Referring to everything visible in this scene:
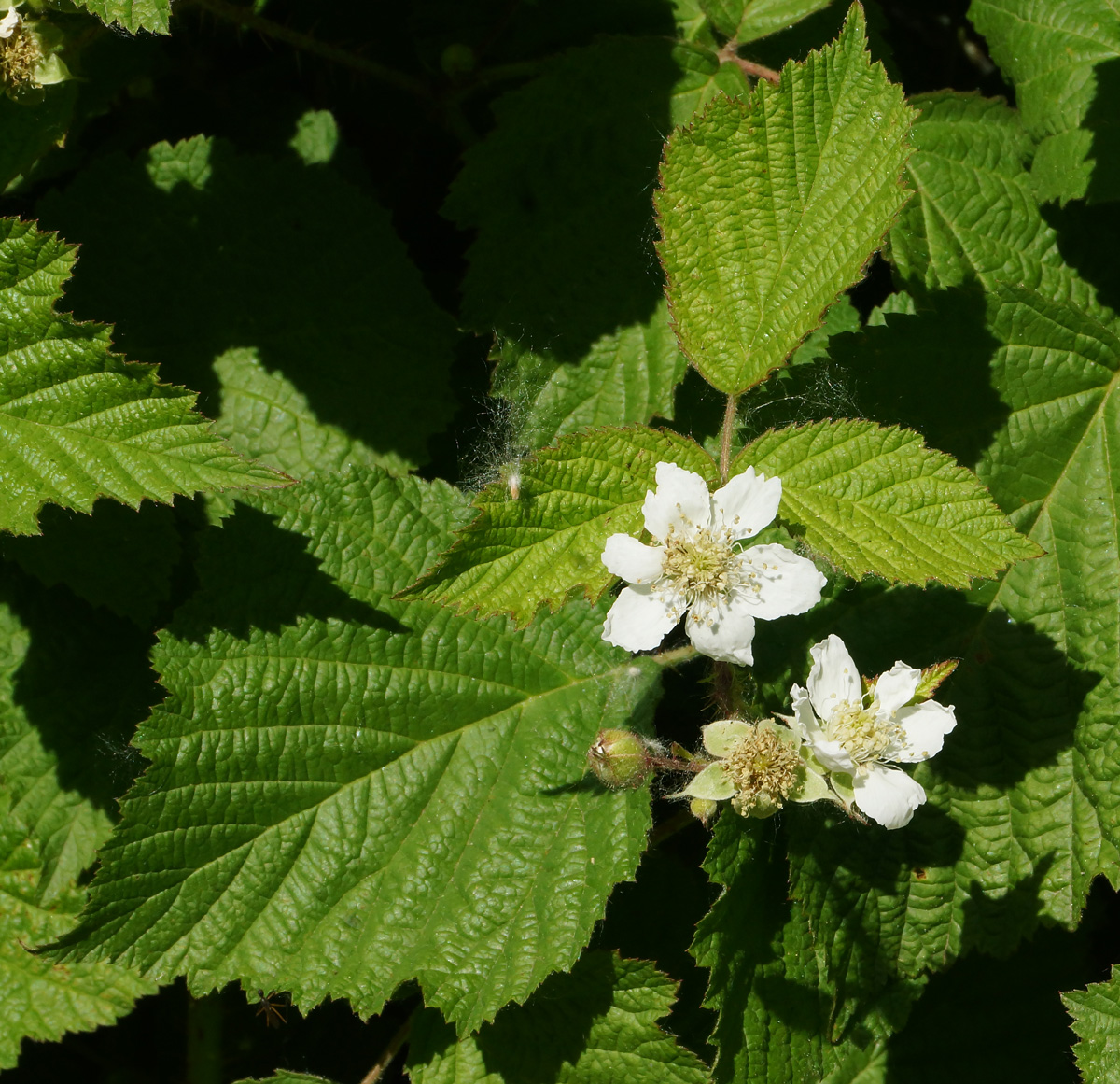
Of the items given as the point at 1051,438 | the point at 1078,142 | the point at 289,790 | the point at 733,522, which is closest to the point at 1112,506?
the point at 1051,438

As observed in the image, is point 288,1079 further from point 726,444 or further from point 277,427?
point 726,444

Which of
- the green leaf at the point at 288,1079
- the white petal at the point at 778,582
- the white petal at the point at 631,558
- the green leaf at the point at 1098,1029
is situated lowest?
the green leaf at the point at 1098,1029

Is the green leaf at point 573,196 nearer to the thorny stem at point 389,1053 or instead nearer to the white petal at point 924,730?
the white petal at point 924,730

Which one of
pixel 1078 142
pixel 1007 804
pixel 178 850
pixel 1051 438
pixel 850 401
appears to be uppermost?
pixel 1078 142

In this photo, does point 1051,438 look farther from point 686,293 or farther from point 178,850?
point 178,850

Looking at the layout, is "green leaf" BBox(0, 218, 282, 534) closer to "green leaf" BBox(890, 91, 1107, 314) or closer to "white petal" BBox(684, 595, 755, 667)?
"white petal" BBox(684, 595, 755, 667)

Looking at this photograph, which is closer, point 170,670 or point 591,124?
point 170,670

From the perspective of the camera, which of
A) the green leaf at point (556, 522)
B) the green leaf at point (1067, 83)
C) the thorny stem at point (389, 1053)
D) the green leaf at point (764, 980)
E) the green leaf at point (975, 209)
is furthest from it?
the thorny stem at point (389, 1053)

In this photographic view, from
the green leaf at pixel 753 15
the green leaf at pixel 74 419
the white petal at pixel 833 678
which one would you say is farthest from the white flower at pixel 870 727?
the green leaf at pixel 753 15
